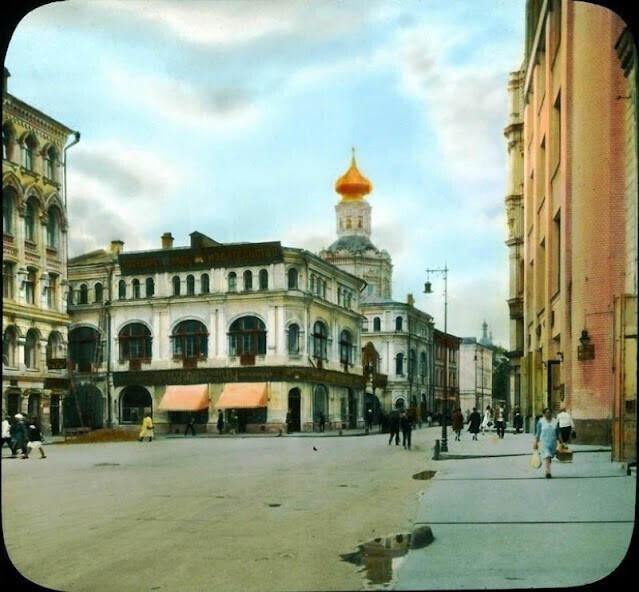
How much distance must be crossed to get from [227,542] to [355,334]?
221 inches

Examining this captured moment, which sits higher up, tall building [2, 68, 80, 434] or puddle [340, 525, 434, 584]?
tall building [2, 68, 80, 434]

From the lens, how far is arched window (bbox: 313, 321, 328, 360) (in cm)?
1157

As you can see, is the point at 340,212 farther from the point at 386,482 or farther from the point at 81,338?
the point at 386,482

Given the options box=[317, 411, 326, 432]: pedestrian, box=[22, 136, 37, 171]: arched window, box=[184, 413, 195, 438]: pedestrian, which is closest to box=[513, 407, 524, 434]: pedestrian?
box=[317, 411, 326, 432]: pedestrian

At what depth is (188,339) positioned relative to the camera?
28.3 feet

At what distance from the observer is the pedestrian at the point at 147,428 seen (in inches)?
319

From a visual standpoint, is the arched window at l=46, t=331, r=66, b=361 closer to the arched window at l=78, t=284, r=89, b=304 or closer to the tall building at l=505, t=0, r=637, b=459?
the arched window at l=78, t=284, r=89, b=304

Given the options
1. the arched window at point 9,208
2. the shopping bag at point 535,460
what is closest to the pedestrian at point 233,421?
the arched window at point 9,208

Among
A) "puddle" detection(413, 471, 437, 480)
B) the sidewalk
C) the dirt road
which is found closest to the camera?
the sidewalk

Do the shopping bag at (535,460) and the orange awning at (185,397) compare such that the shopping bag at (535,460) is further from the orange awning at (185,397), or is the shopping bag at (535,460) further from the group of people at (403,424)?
the group of people at (403,424)

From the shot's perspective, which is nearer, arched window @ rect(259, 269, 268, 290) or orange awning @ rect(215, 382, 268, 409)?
orange awning @ rect(215, 382, 268, 409)

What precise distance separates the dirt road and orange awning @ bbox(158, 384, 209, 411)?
440 mm

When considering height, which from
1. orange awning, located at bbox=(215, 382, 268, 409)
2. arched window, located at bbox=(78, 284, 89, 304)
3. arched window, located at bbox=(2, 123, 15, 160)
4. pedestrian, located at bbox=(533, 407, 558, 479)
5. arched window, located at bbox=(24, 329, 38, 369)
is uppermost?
arched window, located at bbox=(2, 123, 15, 160)

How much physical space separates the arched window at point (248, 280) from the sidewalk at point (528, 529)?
10.2 feet
